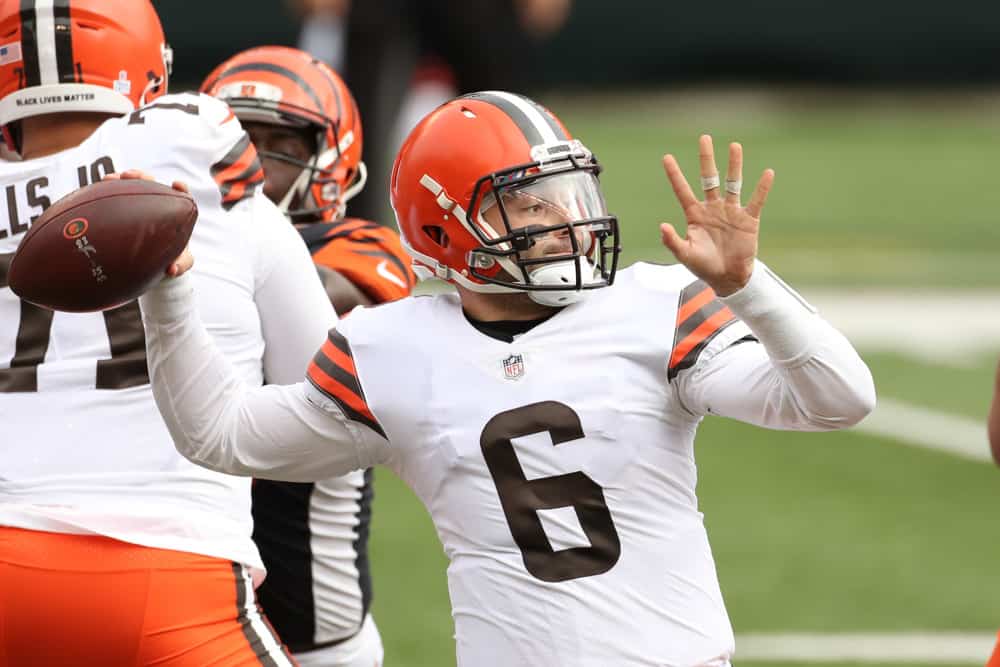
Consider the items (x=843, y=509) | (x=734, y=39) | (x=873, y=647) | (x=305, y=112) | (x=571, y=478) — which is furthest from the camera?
(x=734, y=39)

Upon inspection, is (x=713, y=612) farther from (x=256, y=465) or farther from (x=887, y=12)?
(x=887, y=12)

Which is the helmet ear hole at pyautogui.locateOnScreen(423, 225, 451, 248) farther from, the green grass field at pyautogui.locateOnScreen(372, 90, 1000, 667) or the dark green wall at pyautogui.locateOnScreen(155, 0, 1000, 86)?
the dark green wall at pyautogui.locateOnScreen(155, 0, 1000, 86)

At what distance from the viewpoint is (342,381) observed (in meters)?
2.88

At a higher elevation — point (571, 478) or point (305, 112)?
point (305, 112)

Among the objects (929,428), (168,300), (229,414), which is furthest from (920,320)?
(168,300)

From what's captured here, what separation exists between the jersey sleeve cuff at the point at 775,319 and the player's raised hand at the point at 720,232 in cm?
2

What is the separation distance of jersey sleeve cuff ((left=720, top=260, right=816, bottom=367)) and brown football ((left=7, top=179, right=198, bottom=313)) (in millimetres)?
868

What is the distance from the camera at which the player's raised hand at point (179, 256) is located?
2797 millimetres

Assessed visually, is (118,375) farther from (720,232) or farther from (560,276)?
(720,232)

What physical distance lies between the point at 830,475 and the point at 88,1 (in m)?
4.54

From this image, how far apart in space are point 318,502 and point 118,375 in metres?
0.88

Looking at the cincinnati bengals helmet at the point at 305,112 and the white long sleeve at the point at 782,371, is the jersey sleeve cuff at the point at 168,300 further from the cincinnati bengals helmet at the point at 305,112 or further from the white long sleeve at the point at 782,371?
the cincinnati bengals helmet at the point at 305,112

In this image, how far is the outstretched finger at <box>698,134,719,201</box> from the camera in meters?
2.64

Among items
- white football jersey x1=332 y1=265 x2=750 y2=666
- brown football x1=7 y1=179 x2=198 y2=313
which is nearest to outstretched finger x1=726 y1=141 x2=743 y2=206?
white football jersey x1=332 y1=265 x2=750 y2=666
